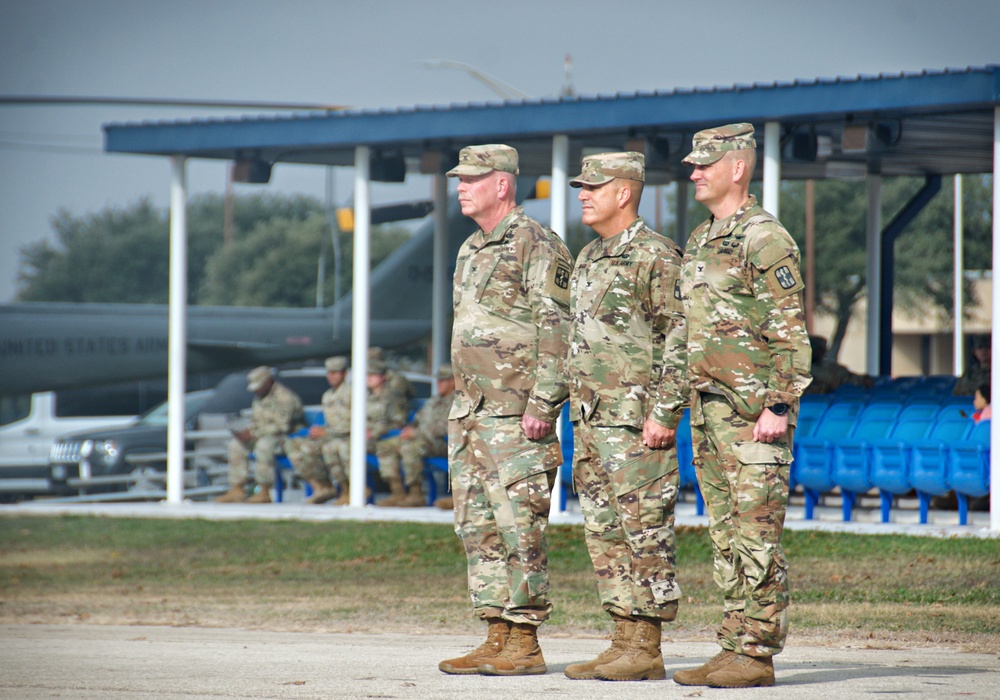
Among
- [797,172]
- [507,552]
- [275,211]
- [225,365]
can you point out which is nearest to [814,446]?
[507,552]

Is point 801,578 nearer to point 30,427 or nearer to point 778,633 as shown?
point 778,633

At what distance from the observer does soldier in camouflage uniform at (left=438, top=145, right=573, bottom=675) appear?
5.51 meters

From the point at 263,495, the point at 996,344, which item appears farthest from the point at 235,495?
the point at 996,344

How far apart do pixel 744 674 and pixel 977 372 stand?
817cm

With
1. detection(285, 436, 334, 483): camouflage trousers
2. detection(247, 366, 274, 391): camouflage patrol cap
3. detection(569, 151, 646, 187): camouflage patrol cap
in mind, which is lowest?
detection(285, 436, 334, 483): camouflage trousers

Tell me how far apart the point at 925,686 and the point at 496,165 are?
8.55 feet

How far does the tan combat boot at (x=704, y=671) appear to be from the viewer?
16.9 ft

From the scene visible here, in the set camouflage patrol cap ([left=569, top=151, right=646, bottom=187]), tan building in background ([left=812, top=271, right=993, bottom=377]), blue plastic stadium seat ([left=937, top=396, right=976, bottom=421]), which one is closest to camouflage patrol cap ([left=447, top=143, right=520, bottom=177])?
camouflage patrol cap ([left=569, top=151, right=646, bottom=187])

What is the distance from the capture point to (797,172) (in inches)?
698

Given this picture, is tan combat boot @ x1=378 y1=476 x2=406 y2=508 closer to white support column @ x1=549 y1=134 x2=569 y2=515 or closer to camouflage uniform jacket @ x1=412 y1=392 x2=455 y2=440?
camouflage uniform jacket @ x1=412 y1=392 x2=455 y2=440

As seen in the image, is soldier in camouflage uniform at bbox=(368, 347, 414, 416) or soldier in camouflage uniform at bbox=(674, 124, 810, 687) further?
soldier in camouflage uniform at bbox=(368, 347, 414, 416)

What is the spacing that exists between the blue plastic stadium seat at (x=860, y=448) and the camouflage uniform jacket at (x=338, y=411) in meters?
5.00

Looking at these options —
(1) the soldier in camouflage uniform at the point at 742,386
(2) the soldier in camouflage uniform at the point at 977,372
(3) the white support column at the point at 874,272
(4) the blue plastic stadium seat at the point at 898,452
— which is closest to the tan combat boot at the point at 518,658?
(1) the soldier in camouflage uniform at the point at 742,386

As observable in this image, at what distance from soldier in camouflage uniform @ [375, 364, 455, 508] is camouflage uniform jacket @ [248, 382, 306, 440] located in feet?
4.42
